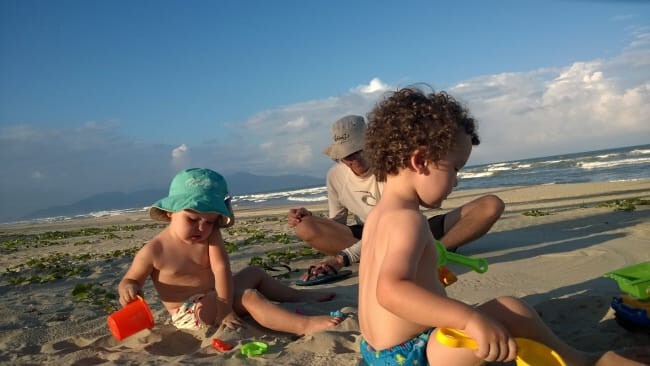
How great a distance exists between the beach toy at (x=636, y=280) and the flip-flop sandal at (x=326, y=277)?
8.56 feet

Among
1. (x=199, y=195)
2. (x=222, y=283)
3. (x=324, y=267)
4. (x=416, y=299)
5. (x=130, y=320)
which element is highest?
(x=199, y=195)

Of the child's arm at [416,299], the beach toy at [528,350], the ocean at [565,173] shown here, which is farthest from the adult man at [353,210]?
the ocean at [565,173]

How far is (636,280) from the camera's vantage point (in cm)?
244

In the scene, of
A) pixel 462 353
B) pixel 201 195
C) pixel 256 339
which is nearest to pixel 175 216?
pixel 201 195

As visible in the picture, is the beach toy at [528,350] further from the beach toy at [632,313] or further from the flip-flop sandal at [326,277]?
the flip-flop sandal at [326,277]

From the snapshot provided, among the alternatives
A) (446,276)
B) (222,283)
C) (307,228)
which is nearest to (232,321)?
(222,283)

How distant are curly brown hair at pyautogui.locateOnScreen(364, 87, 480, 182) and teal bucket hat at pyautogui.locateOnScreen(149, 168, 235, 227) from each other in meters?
1.49

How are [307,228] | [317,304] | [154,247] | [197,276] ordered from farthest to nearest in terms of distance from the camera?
[307,228] < [317,304] < [197,276] < [154,247]

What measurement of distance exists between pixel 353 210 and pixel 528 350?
358 cm

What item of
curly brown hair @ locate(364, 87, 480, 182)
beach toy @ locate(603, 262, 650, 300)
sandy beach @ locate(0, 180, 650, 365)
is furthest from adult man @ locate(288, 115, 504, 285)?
curly brown hair @ locate(364, 87, 480, 182)

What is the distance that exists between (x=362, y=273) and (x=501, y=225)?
577 cm

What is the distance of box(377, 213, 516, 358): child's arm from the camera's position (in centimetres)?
163

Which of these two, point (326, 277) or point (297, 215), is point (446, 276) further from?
point (297, 215)

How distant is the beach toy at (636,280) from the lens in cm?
242
